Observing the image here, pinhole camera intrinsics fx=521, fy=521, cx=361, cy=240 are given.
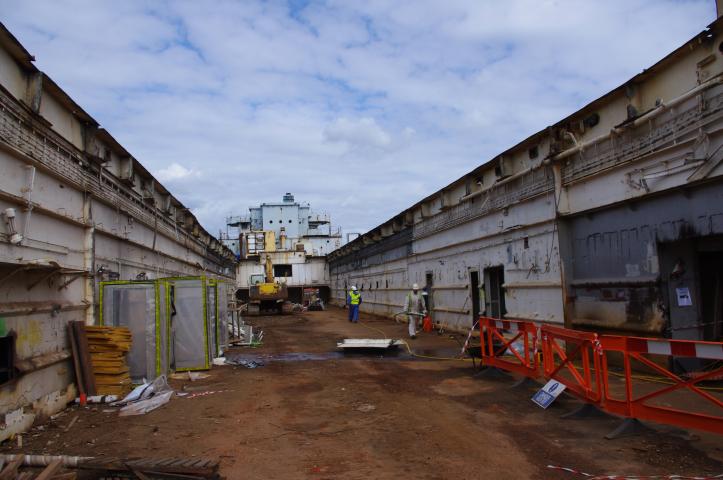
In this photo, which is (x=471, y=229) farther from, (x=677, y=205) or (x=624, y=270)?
(x=677, y=205)

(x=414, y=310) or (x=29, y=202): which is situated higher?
(x=29, y=202)

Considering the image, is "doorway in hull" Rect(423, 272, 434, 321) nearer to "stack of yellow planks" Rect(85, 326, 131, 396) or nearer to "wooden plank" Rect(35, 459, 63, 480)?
"stack of yellow planks" Rect(85, 326, 131, 396)

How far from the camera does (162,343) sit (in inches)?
385

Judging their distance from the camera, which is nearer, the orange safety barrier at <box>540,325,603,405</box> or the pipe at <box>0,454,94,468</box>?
the pipe at <box>0,454,94,468</box>

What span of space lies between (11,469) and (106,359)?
13.6ft

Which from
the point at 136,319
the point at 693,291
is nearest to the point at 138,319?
the point at 136,319

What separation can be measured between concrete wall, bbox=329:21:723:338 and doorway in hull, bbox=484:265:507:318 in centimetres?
10

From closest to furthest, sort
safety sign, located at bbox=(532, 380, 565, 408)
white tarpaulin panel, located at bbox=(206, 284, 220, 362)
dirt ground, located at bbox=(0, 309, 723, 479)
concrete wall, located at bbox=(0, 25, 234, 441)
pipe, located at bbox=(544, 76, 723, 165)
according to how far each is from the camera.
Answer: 1. dirt ground, located at bbox=(0, 309, 723, 479)
2. concrete wall, located at bbox=(0, 25, 234, 441)
3. safety sign, located at bbox=(532, 380, 565, 408)
4. pipe, located at bbox=(544, 76, 723, 165)
5. white tarpaulin panel, located at bbox=(206, 284, 220, 362)

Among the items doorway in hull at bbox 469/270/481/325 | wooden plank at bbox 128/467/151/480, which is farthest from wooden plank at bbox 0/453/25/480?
doorway in hull at bbox 469/270/481/325

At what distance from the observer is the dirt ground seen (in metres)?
5.06

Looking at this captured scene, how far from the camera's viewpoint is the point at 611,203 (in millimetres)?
9758

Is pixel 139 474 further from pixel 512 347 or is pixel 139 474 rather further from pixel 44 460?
pixel 512 347

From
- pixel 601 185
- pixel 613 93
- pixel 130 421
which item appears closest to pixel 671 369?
pixel 601 185

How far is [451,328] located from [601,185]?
8.97 meters
